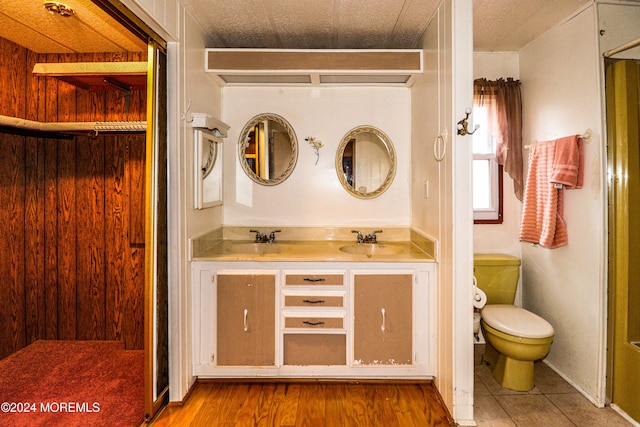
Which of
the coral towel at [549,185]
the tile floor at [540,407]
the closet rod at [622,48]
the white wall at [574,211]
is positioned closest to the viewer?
the closet rod at [622,48]

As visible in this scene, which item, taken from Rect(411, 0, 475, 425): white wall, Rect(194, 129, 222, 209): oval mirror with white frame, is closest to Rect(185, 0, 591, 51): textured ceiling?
Rect(411, 0, 475, 425): white wall

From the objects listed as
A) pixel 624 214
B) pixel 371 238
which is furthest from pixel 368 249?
pixel 624 214

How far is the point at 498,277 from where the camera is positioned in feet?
9.22

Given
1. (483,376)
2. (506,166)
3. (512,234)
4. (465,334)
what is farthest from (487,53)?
(483,376)

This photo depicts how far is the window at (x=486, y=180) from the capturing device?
2.97 m

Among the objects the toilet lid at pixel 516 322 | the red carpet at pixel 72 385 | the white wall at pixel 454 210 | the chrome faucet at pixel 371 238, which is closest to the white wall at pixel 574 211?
the toilet lid at pixel 516 322

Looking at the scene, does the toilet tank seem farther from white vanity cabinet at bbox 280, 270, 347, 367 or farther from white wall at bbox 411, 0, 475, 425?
white vanity cabinet at bbox 280, 270, 347, 367

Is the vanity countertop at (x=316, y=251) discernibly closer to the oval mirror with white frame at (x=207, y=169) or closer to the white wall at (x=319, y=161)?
the white wall at (x=319, y=161)

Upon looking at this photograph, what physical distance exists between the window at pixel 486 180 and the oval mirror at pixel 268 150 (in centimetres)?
146

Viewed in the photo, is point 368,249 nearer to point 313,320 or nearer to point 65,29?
point 313,320

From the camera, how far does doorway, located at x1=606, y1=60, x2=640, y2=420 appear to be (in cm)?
206

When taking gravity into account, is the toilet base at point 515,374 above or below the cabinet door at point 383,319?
below

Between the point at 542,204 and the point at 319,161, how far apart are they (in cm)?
164

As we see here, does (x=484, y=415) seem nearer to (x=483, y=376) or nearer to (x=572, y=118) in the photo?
(x=483, y=376)
